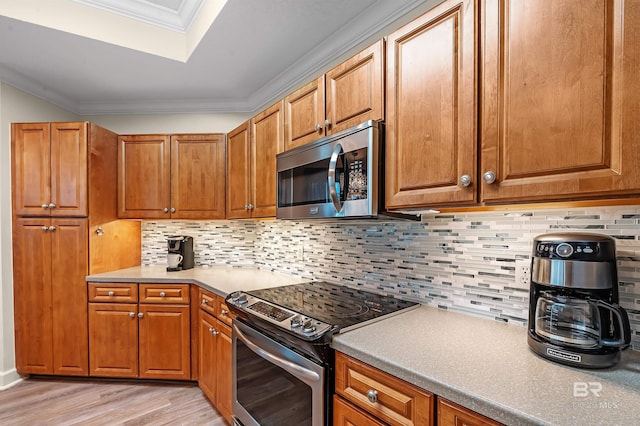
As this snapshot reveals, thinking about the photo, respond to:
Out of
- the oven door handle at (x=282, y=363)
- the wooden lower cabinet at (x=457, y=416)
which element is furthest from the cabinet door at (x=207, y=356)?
the wooden lower cabinet at (x=457, y=416)

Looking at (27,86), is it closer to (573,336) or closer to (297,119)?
(297,119)

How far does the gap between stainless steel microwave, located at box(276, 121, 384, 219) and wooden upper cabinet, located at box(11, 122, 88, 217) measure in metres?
1.89

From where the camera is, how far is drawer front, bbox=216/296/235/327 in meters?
1.93

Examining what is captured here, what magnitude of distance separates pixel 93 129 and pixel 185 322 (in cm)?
175

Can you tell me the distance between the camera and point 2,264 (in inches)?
96.1

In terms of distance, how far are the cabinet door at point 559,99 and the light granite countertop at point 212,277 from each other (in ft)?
5.41

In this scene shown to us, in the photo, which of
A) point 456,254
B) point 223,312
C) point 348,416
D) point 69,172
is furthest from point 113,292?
point 456,254

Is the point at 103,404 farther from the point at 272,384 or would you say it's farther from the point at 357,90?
the point at 357,90

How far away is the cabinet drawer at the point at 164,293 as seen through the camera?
7.96 feet

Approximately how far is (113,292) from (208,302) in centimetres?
91

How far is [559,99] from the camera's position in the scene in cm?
86

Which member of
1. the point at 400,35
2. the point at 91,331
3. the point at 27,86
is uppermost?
the point at 27,86

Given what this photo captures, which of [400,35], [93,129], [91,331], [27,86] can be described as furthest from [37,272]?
[400,35]

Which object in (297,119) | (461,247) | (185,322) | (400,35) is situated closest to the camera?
(400,35)
